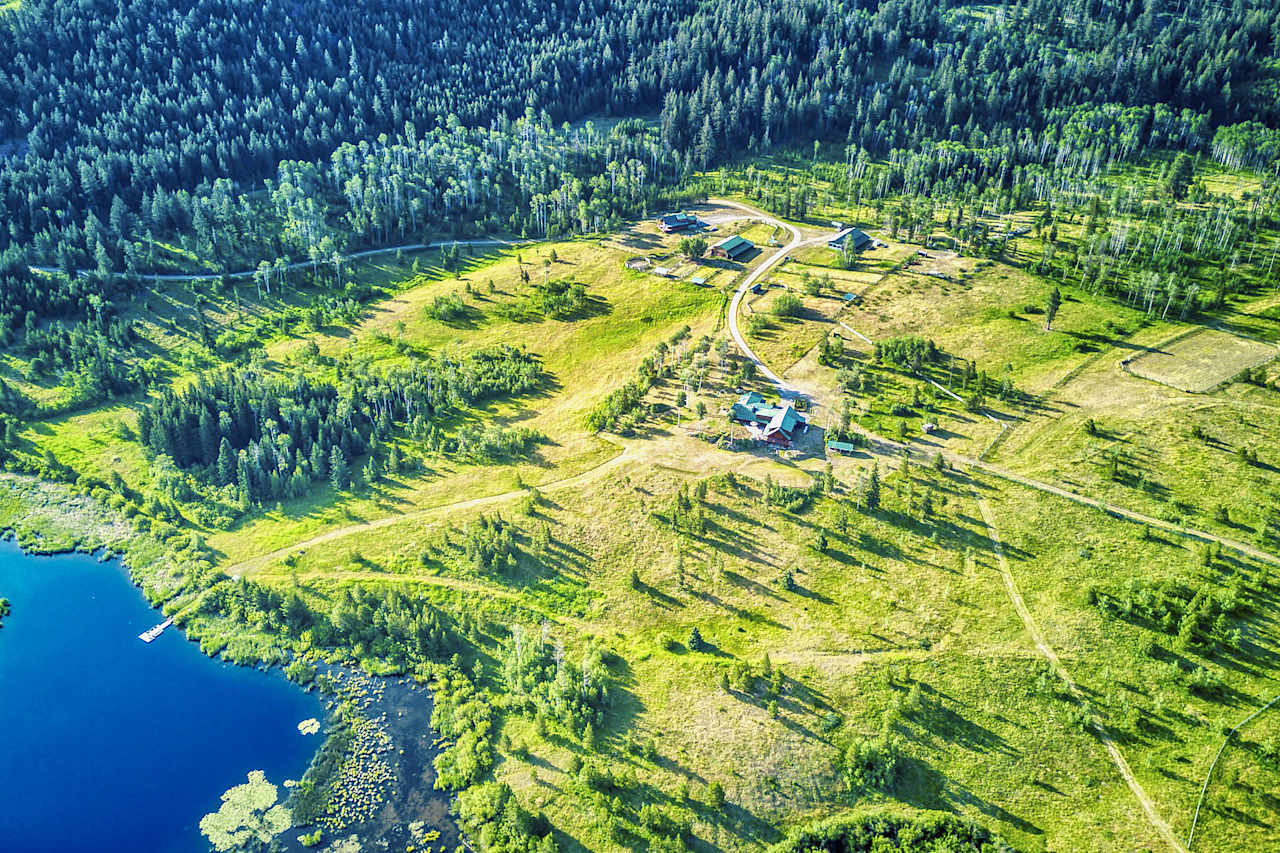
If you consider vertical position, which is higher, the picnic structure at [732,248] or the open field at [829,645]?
the picnic structure at [732,248]

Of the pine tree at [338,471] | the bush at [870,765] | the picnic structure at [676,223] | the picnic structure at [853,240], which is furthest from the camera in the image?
the picnic structure at [676,223]

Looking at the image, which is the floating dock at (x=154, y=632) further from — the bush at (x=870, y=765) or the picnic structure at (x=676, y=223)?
the picnic structure at (x=676, y=223)

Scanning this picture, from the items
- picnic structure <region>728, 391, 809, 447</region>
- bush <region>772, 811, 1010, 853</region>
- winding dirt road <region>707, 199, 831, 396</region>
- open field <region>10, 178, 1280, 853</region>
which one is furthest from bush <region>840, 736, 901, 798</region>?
winding dirt road <region>707, 199, 831, 396</region>

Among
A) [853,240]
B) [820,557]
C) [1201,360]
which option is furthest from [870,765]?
[853,240]

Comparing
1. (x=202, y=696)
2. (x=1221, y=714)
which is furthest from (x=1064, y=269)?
(x=202, y=696)

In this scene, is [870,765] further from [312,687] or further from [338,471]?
[338,471]

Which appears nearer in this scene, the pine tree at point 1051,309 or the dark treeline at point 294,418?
the dark treeline at point 294,418

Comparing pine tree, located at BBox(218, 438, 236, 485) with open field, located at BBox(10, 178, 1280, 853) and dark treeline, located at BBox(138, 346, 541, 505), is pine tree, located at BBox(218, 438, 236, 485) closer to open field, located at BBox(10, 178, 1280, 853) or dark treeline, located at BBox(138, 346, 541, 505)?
dark treeline, located at BBox(138, 346, 541, 505)

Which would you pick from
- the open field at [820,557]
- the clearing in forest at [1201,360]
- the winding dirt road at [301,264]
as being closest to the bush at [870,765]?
the open field at [820,557]
